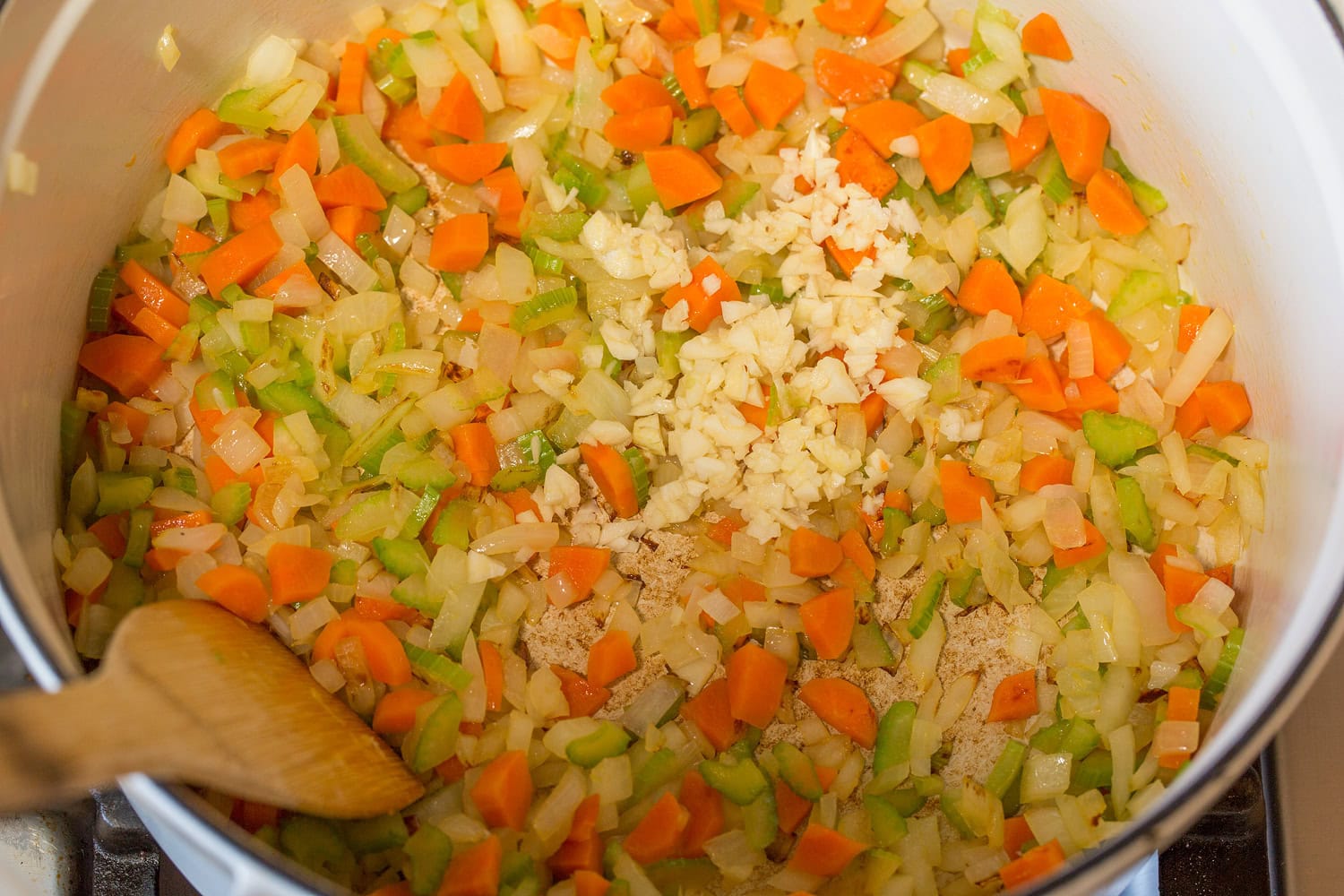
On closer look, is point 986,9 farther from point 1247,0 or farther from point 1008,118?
point 1247,0

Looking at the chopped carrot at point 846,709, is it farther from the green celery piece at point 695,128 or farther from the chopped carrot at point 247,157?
the chopped carrot at point 247,157

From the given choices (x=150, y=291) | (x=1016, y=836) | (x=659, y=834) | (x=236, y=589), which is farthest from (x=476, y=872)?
(x=150, y=291)

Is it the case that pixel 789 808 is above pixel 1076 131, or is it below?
below

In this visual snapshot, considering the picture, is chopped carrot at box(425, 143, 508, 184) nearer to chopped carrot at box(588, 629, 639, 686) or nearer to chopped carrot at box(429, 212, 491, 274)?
chopped carrot at box(429, 212, 491, 274)

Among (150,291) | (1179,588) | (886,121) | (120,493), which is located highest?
(150,291)

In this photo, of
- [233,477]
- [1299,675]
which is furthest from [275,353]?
[1299,675]

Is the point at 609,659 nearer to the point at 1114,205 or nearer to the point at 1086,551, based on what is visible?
the point at 1086,551
